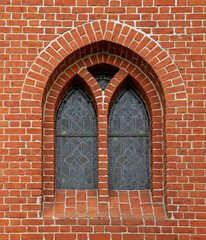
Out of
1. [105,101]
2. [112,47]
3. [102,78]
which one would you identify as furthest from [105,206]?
[112,47]

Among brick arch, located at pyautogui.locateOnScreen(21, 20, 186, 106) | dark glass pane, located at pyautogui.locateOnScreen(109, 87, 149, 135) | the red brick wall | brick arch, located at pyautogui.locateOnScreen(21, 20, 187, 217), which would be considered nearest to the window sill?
the red brick wall

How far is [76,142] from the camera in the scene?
688 centimetres

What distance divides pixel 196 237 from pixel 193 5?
318cm

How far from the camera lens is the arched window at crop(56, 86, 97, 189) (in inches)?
268

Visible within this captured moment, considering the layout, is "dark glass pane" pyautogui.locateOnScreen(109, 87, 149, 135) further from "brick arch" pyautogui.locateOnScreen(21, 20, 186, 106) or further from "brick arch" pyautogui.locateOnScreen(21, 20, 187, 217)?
"brick arch" pyautogui.locateOnScreen(21, 20, 186, 106)

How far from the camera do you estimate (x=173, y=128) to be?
6.47 m

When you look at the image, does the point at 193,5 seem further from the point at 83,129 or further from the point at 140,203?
the point at 140,203

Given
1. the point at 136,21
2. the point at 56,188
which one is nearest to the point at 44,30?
the point at 136,21

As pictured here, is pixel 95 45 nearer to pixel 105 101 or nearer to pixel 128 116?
pixel 105 101

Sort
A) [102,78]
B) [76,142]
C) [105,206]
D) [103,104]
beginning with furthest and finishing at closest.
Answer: [102,78] → [76,142] → [103,104] → [105,206]

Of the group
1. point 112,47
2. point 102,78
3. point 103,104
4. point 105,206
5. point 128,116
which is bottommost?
point 105,206

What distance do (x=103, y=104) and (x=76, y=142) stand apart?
679mm

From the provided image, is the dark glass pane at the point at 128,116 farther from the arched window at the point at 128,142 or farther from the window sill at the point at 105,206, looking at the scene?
the window sill at the point at 105,206

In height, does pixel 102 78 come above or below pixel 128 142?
above
